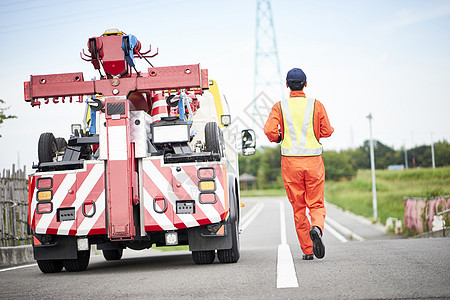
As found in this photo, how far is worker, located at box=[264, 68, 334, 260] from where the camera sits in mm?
7801

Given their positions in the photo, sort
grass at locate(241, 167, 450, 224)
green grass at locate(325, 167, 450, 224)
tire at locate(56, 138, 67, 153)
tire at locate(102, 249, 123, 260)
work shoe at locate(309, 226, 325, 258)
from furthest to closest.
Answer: green grass at locate(325, 167, 450, 224), grass at locate(241, 167, 450, 224), tire at locate(102, 249, 123, 260), tire at locate(56, 138, 67, 153), work shoe at locate(309, 226, 325, 258)

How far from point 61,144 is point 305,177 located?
10.3 ft

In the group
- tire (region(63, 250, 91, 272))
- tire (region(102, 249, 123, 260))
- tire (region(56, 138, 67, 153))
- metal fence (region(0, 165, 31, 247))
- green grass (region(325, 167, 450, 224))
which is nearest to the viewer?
tire (region(63, 250, 91, 272))

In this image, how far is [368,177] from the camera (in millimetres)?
78625

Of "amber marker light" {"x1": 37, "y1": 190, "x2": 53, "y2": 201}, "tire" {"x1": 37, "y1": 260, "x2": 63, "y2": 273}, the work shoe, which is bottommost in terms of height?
"tire" {"x1": 37, "y1": 260, "x2": 63, "y2": 273}

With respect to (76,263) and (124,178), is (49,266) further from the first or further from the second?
(124,178)

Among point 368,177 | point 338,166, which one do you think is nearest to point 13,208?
point 368,177

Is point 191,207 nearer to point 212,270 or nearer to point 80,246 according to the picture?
point 212,270

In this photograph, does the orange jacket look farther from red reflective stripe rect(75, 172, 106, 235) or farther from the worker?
red reflective stripe rect(75, 172, 106, 235)

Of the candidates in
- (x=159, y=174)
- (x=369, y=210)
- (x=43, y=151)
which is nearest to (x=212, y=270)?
(x=159, y=174)

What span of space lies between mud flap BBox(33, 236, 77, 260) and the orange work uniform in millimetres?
2591

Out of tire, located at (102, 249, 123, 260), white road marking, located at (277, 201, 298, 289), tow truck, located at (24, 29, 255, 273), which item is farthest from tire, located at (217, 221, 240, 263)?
tire, located at (102, 249, 123, 260)

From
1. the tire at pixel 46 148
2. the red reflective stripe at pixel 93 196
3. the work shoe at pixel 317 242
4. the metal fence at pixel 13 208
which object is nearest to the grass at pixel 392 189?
the metal fence at pixel 13 208

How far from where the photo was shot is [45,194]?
7.67m
